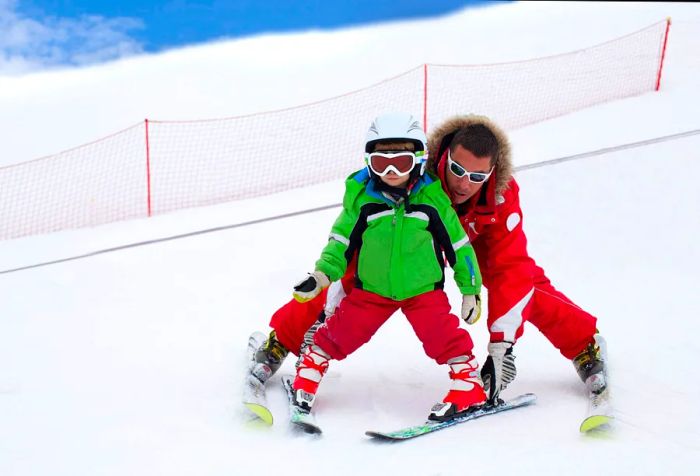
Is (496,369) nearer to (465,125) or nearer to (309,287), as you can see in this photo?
(309,287)

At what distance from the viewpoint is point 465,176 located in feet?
9.84

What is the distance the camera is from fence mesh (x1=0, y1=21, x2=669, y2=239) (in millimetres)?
6852

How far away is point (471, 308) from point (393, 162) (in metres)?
0.55

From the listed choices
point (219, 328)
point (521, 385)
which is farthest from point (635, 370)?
point (219, 328)

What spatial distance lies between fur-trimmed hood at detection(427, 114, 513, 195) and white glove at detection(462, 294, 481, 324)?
1.36 ft

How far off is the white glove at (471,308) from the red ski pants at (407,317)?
8 cm

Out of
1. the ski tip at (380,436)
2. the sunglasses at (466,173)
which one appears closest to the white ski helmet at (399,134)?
the sunglasses at (466,173)

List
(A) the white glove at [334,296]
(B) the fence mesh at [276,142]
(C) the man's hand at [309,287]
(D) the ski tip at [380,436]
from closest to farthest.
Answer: (D) the ski tip at [380,436] → (C) the man's hand at [309,287] → (A) the white glove at [334,296] → (B) the fence mesh at [276,142]

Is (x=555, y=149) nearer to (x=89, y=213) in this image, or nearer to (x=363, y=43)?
(x=89, y=213)

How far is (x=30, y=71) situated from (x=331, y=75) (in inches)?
132

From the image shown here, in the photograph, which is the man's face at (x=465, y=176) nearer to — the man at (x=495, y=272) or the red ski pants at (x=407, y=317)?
the man at (x=495, y=272)

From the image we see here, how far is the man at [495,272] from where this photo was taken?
303 cm

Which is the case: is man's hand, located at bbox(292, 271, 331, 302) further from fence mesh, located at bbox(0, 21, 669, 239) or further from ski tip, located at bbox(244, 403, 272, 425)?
fence mesh, located at bbox(0, 21, 669, 239)

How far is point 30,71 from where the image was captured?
367 inches
